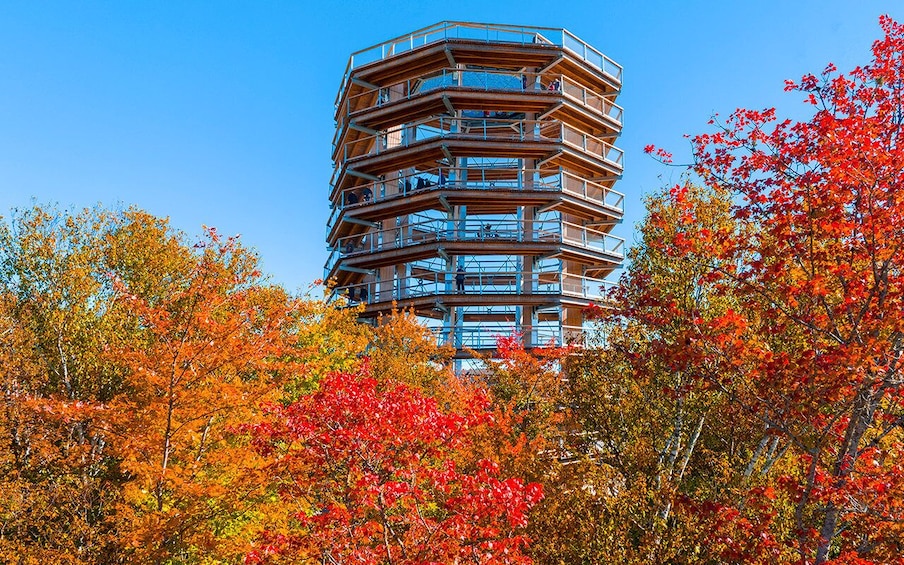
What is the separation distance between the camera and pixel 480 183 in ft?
91.8

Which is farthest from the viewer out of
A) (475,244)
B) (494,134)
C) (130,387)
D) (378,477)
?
(494,134)

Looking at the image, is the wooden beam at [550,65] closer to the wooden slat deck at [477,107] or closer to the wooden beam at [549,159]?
the wooden slat deck at [477,107]

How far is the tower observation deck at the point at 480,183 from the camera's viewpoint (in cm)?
2667

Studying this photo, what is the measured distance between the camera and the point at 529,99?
1090 inches

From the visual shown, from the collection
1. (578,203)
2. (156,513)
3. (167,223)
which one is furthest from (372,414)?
(578,203)

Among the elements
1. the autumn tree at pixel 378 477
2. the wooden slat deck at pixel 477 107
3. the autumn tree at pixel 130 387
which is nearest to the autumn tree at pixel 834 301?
the autumn tree at pixel 378 477

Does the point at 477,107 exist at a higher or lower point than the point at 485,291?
higher

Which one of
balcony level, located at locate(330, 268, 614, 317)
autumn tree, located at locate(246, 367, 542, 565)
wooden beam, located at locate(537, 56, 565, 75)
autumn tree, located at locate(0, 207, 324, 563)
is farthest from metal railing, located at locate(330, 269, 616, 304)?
autumn tree, located at locate(246, 367, 542, 565)

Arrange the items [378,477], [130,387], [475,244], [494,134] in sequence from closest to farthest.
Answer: [378,477] < [130,387] < [475,244] < [494,134]

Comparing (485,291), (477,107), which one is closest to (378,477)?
(485,291)

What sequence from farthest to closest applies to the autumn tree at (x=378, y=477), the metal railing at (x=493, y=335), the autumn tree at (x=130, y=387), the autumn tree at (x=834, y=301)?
the metal railing at (x=493, y=335)
the autumn tree at (x=130, y=387)
the autumn tree at (x=378, y=477)
the autumn tree at (x=834, y=301)

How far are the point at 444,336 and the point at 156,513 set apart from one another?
17386mm

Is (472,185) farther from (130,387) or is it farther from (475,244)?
(130,387)

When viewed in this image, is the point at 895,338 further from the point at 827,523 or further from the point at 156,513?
the point at 156,513
